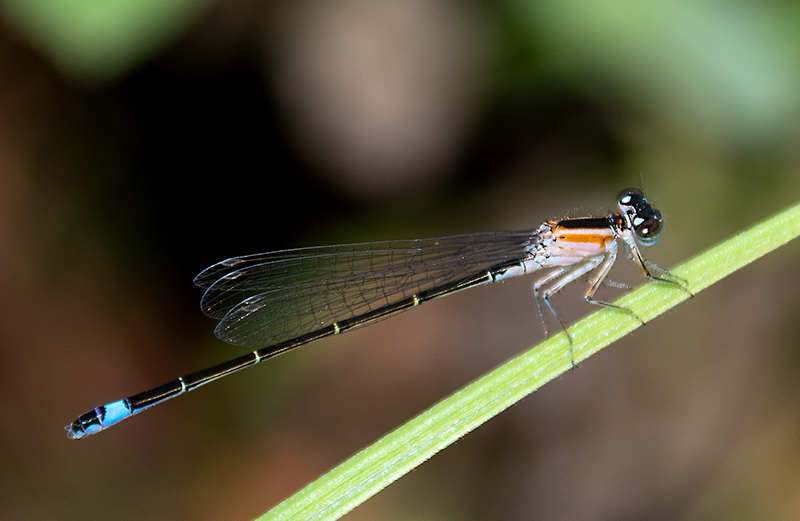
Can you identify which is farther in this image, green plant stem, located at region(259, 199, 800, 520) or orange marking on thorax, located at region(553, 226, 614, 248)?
orange marking on thorax, located at region(553, 226, 614, 248)

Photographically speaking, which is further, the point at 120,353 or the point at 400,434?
the point at 120,353

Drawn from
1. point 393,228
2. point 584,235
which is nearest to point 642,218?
point 584,235

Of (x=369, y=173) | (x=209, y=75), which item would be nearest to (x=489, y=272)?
(x=369, y=173)

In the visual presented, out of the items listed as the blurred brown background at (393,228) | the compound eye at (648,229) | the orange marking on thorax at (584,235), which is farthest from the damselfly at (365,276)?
the blurred brown background at (393,228)

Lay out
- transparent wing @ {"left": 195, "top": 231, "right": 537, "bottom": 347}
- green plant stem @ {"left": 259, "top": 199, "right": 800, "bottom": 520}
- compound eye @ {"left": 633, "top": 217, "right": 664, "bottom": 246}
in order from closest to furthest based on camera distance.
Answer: green plant stem @ {"left": 259, "top": 199, "right": 800, "bottom": 520} < compound eye @ {"left": 633, "top": 217, "right": 664, "bottom": 246} < transparent wing @ {"left": 195, "top": 231, "right": 537, "bottom": 347}

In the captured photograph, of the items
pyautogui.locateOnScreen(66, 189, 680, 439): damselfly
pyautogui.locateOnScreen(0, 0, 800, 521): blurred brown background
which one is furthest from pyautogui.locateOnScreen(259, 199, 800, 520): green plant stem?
pyautogui.locateOnScreen(0, 0, 800, 521): blurred brown background

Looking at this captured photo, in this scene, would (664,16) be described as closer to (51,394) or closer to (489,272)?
(489,272)

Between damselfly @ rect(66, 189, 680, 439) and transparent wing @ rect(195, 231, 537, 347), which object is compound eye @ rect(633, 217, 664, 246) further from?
transparent wing @ rect(195, 231, 537, 347)
